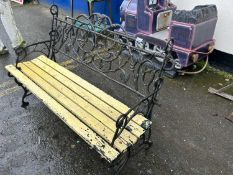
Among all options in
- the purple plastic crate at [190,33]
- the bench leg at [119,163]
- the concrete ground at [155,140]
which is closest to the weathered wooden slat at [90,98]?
the bench leg at [119,163]

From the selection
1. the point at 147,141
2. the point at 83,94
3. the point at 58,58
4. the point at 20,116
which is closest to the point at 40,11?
the point at 58,58

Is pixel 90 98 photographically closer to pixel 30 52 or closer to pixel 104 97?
pixel 104 97

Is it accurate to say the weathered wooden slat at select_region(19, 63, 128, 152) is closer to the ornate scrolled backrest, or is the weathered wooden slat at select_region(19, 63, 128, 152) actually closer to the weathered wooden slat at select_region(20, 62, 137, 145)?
the weathered wooden slat at select_region(20, 62, 137, 145)

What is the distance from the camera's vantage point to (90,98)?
9.62ft

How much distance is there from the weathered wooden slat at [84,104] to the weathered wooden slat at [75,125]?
170 millimetres

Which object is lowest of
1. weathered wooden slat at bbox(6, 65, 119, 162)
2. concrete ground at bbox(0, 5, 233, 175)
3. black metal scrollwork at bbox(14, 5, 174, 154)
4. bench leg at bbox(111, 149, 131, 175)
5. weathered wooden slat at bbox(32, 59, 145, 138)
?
concrete ground at bbox(0, 5, 233, 175)

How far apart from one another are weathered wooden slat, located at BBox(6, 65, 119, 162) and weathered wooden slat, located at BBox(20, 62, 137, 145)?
170 mm

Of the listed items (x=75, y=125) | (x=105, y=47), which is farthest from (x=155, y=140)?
(x=105, y=47)

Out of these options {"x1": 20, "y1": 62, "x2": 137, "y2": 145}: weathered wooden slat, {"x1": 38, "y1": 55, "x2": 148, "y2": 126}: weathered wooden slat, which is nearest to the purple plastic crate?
{"x1": 38, "y1": 55, "x2": 148, "y2": 126}: weathered wooden slat

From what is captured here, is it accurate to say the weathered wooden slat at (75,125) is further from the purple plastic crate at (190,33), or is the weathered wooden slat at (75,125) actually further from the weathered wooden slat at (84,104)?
the purple plastic crate at (190,33)

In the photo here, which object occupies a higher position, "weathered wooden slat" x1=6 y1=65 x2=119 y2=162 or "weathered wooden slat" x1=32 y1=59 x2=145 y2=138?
"weathered wooden slat" x1=32 y1=59 x2=145 y2=138

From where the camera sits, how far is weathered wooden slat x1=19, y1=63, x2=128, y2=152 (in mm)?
2354

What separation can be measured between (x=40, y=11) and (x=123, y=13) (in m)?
4.67

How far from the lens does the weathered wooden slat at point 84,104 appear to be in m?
2.41
